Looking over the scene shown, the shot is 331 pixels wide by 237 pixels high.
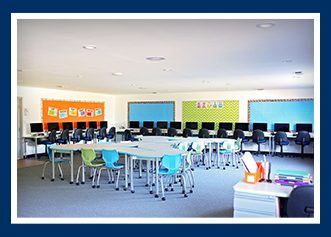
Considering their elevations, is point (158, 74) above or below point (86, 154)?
above

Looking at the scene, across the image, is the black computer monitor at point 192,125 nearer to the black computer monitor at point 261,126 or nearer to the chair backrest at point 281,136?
the black computer monitor at point 261,126

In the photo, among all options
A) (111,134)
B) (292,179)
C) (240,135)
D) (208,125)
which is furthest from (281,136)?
(292,179)

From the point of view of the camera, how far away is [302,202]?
2.70 meters

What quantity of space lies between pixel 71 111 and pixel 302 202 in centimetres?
1046

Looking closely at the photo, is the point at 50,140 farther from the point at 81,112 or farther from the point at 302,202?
the point at 302,202

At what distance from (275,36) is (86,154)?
158 inches

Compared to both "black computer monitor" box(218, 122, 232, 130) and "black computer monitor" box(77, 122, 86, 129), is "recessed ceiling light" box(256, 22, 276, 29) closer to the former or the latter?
"black computer monitor" box(218, 122, 232, 130)

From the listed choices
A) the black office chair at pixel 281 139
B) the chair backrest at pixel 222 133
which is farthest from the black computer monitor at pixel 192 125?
the black office chair at pixel 281 139

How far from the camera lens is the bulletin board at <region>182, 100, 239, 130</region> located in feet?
38.5

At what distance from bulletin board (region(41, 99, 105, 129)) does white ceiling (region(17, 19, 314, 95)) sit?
4348mm

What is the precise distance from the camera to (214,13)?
9.29ft

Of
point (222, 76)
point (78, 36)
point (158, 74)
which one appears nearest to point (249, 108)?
point (222, 76)

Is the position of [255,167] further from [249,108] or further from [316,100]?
[249,108]

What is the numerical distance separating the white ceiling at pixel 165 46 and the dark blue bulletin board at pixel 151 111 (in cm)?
638
